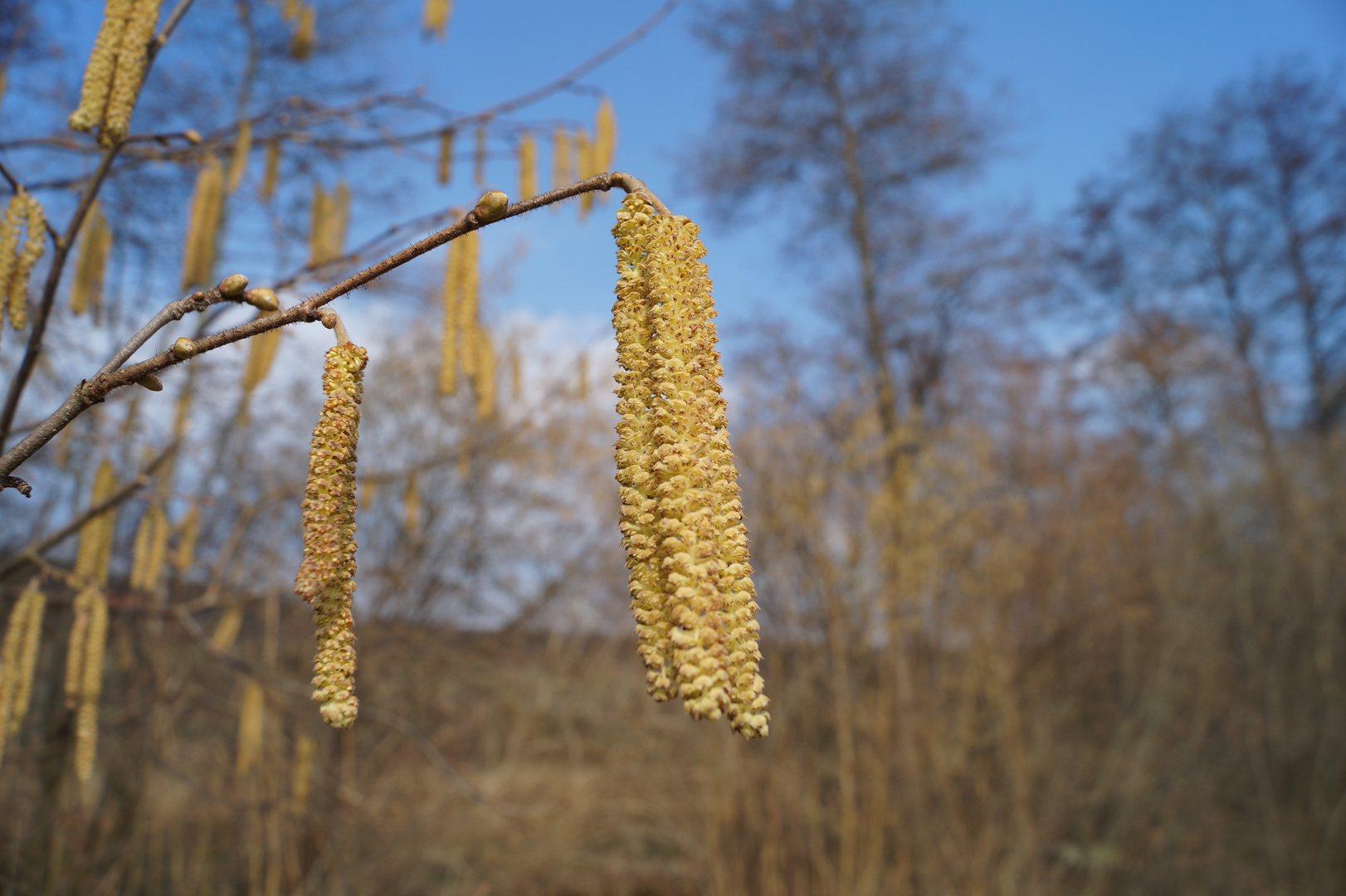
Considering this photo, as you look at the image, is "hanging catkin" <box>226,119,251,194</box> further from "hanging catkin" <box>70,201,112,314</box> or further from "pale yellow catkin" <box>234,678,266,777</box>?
"pale yellow catkin" <box>234,678,266,777</box>

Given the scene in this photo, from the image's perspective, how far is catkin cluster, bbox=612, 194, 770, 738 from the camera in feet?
1.71

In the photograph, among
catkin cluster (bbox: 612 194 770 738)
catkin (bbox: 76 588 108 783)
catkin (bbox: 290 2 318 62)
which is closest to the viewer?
catkin cluster (bbox: 612 194 770 738)

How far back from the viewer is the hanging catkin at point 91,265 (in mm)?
1621

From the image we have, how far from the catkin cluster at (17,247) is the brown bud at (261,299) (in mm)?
667

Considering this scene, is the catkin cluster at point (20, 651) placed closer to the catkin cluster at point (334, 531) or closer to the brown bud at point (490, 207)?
the catkin cluster at point (334, 531)

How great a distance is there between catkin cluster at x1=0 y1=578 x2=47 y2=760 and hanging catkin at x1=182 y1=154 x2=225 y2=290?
0.74 metres

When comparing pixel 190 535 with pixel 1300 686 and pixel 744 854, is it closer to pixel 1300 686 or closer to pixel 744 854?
pixel 744 854

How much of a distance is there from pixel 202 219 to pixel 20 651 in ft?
2.97

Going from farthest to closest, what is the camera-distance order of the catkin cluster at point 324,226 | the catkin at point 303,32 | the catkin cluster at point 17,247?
1. the catkin at point 303,32
2. the catkin cluster at point 324,226
3. the catkin cluster at point 17,247

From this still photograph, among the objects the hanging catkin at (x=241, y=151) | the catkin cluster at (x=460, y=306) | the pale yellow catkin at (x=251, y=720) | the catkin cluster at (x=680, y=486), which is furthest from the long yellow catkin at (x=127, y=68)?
the pale yellow catkin at (x=251, y=720)

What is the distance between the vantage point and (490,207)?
613mm

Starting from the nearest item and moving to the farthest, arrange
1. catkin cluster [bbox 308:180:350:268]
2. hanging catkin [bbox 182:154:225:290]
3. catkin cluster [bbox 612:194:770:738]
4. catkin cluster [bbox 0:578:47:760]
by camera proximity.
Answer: catkin cluster [bbox 612:194:770:738] < catkin cluster [bbox 0:578:47:760] < hanging catkin [bbox 182:154:225:290] < catkin cluster [bbox 308:180:350:268]

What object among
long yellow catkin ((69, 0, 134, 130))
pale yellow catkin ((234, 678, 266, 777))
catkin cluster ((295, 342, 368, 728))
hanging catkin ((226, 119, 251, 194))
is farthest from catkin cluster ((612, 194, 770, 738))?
pale yellow catkin ((234, 678, 266, 777))

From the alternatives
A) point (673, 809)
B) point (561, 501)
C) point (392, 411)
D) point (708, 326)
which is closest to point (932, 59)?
point (561, 501)
